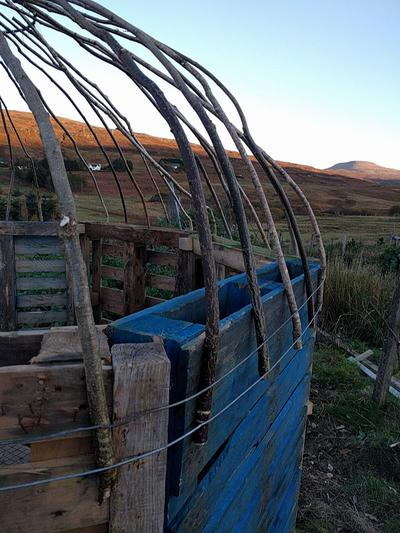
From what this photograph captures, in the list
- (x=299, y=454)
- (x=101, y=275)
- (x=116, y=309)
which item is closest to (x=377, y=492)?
(x=299, y=454)

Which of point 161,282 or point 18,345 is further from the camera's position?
point 161,282

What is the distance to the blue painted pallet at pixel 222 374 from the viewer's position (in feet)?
3.57

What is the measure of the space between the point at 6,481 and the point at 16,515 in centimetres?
8

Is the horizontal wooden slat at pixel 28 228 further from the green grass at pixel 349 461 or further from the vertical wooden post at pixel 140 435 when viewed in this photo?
the vertical wooden post at pixel 140 435

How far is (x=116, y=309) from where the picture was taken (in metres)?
4.11

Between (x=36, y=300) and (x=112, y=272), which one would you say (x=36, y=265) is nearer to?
(x=36, y=300)

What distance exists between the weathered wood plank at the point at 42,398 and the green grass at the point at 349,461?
311 centimetres

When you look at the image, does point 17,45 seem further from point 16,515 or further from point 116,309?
point 16,515

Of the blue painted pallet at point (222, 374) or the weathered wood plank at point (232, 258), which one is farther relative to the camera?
the weathered wood plank at point (232, 258)

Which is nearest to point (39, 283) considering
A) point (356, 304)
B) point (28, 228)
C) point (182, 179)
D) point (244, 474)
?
point (28, 228)

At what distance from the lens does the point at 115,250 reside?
4141 mm

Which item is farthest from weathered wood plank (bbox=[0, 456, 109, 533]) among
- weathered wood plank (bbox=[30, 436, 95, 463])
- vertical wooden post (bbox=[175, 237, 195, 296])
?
vertical wooden post (bbox=[175, 237, 195, 296])

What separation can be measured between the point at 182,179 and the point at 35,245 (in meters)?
19.9

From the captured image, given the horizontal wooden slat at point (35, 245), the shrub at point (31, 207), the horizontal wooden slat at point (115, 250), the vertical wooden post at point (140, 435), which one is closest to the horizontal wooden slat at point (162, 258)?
the horizontal wooden slat at point (115, 250)
